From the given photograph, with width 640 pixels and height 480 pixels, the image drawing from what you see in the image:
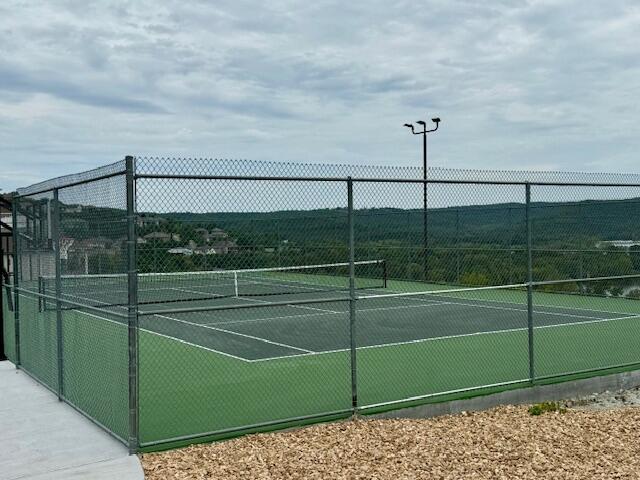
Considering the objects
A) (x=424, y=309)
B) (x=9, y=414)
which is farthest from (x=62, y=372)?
(x=424, y=309)

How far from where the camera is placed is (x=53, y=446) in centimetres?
720

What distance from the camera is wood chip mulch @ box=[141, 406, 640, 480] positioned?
20.9ft

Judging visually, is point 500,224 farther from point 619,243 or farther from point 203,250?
point 203,250

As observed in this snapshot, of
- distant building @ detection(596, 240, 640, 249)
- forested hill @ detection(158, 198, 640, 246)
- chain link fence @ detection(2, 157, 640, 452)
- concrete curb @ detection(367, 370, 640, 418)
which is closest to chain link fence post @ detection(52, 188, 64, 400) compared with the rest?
chain link fence @ detection(2, 157, 640, 452)

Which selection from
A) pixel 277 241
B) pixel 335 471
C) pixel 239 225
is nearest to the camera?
pixel 335 471

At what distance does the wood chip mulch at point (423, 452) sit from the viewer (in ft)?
20.9

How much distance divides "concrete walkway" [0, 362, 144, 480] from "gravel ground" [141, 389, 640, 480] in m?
0.37

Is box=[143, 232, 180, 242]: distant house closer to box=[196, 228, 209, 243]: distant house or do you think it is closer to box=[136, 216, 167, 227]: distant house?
box=[136, 216, 167, 227]: distant house

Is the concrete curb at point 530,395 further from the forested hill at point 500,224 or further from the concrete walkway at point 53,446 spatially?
the forested hill at point 500,224

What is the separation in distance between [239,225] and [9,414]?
3539 mm

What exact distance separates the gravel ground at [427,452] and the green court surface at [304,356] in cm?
60

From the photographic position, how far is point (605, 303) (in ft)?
66.9

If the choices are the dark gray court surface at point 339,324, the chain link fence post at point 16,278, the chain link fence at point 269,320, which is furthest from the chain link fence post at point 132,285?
the dark gray court surface at point 339,324

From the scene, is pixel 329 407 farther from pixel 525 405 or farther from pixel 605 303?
pixel 605 303
